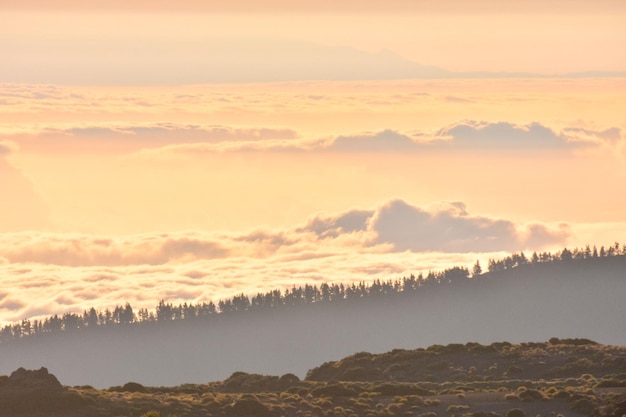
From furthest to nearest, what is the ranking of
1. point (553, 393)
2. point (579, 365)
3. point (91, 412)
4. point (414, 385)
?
1. point (579, 365)
2. point (414, 385)
3. point (553, 393)
4. point (91, 412)

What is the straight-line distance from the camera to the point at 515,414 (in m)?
149

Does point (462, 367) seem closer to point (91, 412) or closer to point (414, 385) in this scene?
point (414, 385)

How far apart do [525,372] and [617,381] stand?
2548 cm

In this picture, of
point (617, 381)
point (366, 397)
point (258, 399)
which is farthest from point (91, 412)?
point (617, 381)

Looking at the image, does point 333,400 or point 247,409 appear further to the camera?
point 333,400

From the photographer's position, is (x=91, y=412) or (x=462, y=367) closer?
(x=91, y=412)

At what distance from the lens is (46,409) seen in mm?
148875

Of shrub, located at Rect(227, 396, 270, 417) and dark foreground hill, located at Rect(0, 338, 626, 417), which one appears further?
shrub, located at Rect(227, 396, 270, 417)

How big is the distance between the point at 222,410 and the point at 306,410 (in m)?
8.42

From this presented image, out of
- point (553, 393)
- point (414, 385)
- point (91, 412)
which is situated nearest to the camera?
point (91, 412)

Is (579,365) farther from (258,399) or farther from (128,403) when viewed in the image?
(128,403)

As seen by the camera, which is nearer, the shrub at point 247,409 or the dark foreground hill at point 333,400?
the dark foreground hill at point 333,400

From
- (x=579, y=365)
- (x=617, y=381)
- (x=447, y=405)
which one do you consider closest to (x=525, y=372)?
(x=579, y=365)

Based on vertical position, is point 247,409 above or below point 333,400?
below
